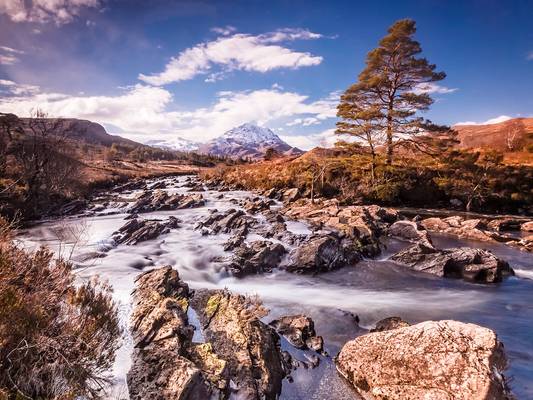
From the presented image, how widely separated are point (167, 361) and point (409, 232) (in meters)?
16.8

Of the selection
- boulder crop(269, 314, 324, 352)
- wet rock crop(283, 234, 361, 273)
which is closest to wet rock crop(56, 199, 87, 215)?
wet rock crop(283, 234, 361, 273)

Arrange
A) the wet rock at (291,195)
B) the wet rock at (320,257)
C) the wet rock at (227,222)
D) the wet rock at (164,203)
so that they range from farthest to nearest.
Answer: the wet rock at (291,195), the wet rock at (164,203), the wet rock at (227,222), the wet rock at (320,257)

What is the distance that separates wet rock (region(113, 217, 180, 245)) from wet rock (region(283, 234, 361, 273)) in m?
8.69

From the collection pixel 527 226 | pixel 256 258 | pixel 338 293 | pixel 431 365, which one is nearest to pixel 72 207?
pixel 256 258

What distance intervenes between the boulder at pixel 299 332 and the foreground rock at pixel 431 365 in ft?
3.41

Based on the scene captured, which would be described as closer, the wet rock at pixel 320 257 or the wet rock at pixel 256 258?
the wet rock at pixel 256 258

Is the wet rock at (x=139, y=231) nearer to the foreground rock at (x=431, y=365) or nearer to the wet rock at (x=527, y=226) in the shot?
the foreground rock at (x=431, y=365)

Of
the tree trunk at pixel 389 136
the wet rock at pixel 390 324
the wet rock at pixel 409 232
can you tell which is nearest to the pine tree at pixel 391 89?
the tree trunk at pixel 389 136

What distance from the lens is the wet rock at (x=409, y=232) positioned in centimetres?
1794

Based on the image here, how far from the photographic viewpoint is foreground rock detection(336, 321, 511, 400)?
16.7 feet

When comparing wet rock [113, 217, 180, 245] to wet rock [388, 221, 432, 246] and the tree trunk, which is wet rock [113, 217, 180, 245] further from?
the tree trunk

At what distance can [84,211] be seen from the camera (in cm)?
2559

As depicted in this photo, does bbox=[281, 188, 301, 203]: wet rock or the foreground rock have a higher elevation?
bbox=[281, 188, 301, 203]: wet rock

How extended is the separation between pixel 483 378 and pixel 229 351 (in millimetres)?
4535
